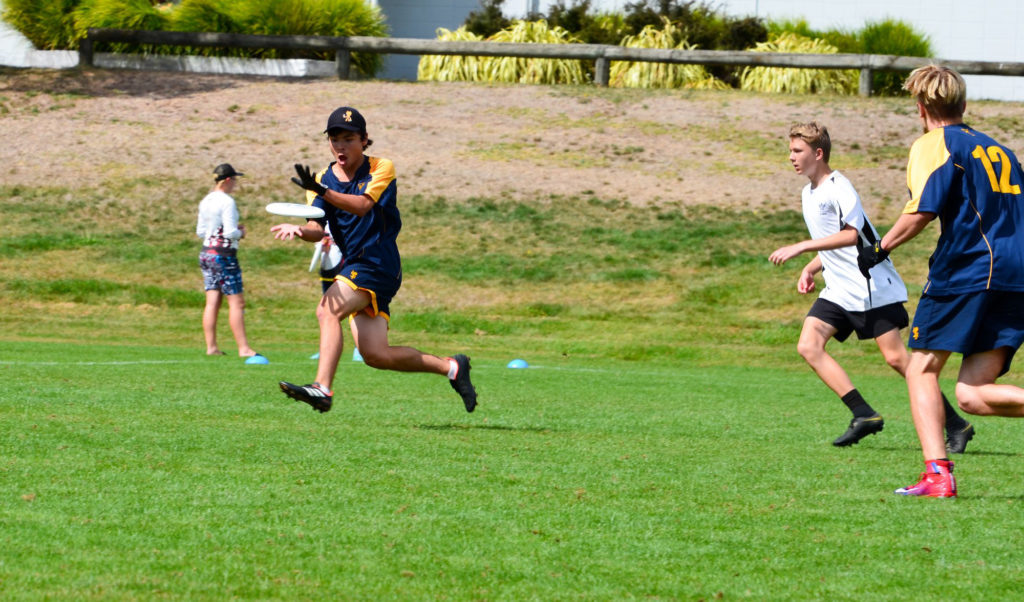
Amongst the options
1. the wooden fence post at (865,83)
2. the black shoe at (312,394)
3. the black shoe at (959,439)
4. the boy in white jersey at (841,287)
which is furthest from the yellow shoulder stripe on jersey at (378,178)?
the wooden fence post at (865,83)

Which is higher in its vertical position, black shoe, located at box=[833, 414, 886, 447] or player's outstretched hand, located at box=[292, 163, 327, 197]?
player's outstretched hand, located at box=[292, 163, 327, 197]

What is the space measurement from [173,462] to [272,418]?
2.06 m

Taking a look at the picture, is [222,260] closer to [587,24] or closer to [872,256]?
[872,256]

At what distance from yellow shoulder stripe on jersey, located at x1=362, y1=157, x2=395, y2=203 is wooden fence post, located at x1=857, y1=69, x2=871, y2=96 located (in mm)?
20412

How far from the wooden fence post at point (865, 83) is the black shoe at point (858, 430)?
1989 cm

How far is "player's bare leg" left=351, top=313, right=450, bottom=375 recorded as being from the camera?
324 inches

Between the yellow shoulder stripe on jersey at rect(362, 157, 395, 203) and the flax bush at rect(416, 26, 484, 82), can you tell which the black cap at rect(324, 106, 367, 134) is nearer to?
the yellow shoulder stripe on jersey at rect(362, 157, 395, 203)

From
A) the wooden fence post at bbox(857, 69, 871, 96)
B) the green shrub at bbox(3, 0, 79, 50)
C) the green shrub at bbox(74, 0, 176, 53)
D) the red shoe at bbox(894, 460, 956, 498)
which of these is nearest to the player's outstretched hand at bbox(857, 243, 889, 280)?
the red shoe at bbox(894, 460, 956, 498)

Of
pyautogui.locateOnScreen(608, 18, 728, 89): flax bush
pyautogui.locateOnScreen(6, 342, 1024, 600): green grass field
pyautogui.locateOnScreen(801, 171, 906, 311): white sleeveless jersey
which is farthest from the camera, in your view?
pyautogui.locateOnScreen(608, 18, 728, 89): flax bush

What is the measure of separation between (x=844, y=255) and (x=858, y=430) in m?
1.22

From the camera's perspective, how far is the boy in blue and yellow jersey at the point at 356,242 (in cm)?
796

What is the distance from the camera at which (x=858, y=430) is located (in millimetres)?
8055

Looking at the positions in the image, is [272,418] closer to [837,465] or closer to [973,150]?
[837,465]

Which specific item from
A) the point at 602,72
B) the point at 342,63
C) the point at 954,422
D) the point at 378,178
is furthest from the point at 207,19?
the point at 954,422
